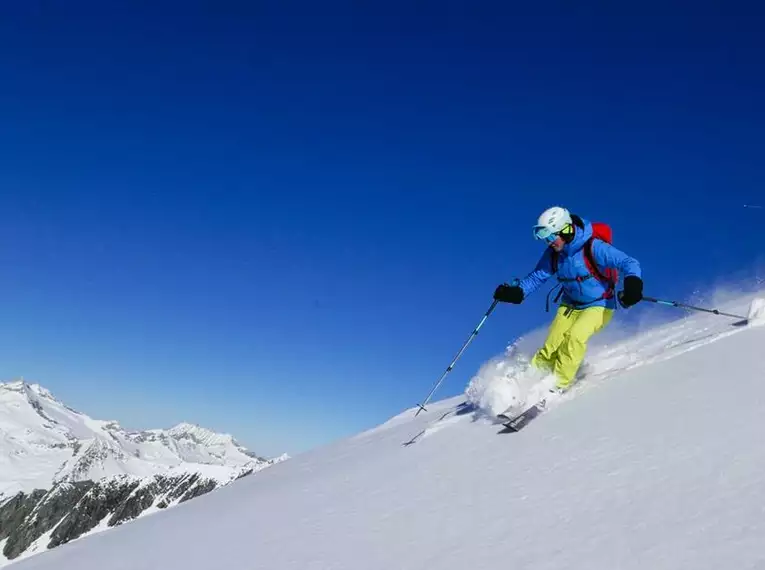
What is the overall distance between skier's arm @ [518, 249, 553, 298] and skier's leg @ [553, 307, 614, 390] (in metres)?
0.93

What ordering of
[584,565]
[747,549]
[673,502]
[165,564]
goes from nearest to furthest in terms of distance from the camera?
[747,549] → [584,565] → [673,502] → [165,564]

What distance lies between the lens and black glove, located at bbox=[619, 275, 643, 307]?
6996 mm

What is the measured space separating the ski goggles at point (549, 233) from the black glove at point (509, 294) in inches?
38.8

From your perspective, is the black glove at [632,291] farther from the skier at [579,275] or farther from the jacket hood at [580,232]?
the jacket hood at [580,232]

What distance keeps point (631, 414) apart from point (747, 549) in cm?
260

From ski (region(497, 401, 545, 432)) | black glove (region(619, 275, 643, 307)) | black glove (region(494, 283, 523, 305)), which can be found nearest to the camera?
ski (region(497, 401, 545, 432))

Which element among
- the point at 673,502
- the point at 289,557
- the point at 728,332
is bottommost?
the point at 289,557

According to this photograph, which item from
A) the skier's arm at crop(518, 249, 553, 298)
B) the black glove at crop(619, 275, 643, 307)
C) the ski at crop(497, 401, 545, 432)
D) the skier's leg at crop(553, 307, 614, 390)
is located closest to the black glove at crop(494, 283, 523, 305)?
the skier's arm at crop(518, 249, 553, 298)

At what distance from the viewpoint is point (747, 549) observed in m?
2.86

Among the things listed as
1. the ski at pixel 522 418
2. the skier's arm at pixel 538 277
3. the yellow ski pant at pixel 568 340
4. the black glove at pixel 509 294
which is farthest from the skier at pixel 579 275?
the ski at pixel 522 418

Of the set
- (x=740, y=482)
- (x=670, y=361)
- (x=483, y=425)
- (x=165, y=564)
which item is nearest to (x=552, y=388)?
(x=483, y=425)

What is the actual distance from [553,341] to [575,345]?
0.50 metres

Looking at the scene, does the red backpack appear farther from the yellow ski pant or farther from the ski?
the ski

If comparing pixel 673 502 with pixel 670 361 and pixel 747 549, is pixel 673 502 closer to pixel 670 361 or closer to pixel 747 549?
pixel 747 549
